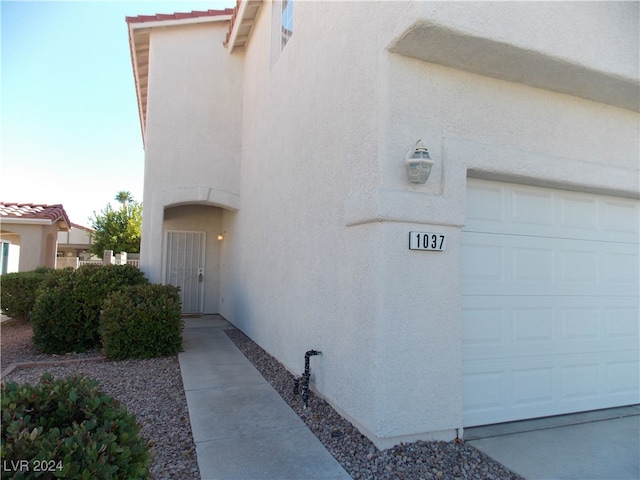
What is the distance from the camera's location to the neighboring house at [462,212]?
3912mm

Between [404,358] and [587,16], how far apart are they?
418 centimetres

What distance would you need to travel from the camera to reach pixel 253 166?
9.55m

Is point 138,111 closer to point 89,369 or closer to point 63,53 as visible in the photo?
point 63,53

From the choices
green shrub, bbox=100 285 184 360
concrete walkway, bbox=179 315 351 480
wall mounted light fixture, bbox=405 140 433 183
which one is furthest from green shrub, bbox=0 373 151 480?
green shrub, bbox=100 285 184 360

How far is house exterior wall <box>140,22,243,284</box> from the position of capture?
10383 millimetres

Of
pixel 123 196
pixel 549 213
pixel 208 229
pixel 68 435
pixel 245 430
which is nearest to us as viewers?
pixel 68 435

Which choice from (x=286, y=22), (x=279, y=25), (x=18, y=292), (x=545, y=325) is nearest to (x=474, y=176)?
(x=545, y=325)

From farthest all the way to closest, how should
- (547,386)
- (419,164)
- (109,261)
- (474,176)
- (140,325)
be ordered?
(109,261)
(140,325)
(547,386)
(474,176)
(419,164)

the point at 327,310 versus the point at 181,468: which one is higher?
the point at 327,310

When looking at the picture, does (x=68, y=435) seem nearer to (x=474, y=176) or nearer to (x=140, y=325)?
(x=474, y=176)

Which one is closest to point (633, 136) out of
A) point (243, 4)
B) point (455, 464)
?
point (455, 464)

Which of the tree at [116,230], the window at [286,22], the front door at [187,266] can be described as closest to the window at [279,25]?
the window at [286,22]

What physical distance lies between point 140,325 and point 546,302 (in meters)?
6.48

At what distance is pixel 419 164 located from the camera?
3.86 meters
